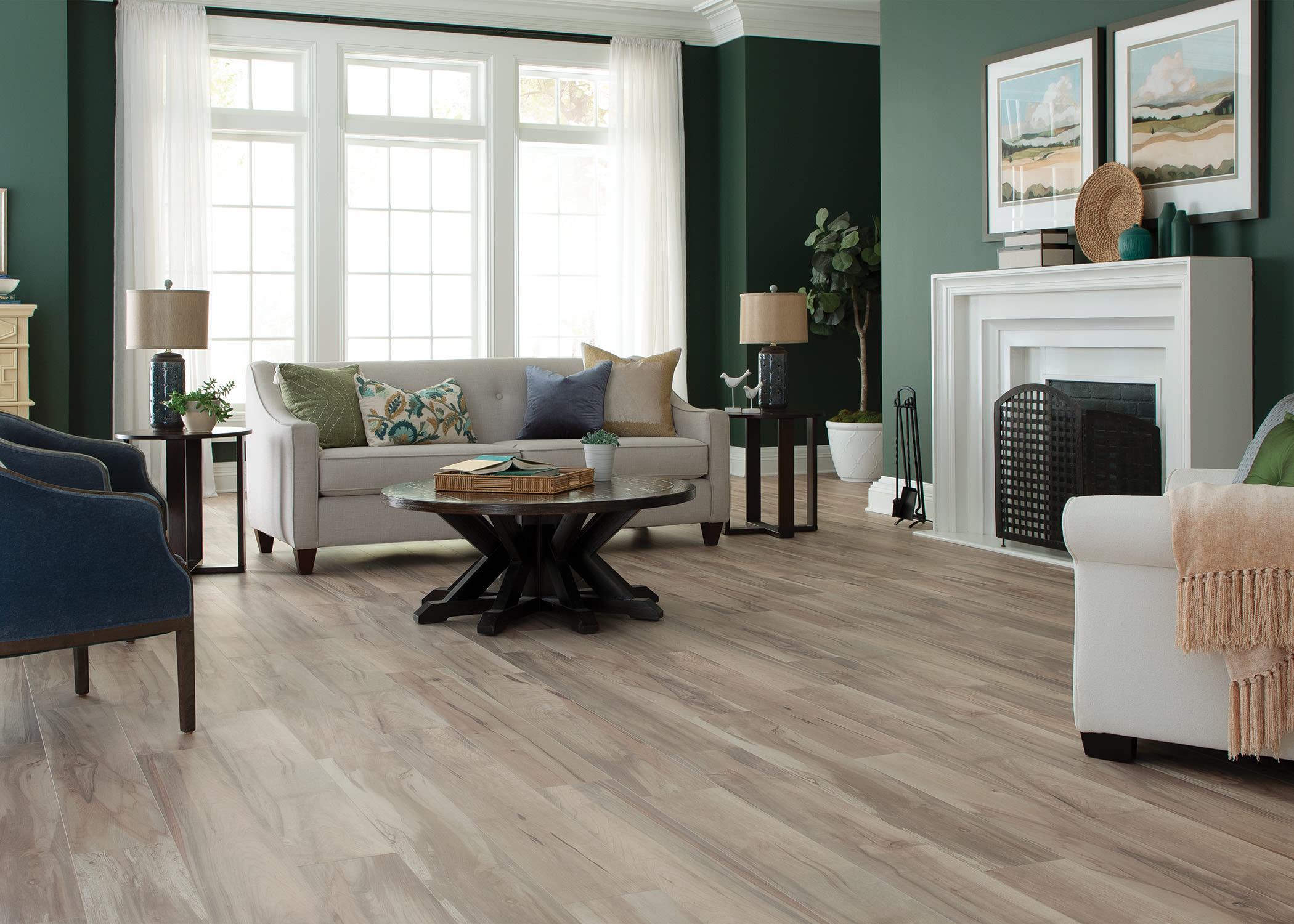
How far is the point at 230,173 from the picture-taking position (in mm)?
7645

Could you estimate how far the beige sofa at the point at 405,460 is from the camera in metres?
5.06

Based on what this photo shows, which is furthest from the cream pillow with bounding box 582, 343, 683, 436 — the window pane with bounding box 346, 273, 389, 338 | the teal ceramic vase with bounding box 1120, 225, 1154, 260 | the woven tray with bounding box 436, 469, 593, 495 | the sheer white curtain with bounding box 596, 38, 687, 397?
the window pane with bounding box 346, 273, 389, 338

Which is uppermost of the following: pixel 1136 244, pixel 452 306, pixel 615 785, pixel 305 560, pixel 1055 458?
pixel 452 306

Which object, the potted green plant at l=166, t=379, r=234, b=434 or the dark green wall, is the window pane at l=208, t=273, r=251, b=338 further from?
the dark green wall

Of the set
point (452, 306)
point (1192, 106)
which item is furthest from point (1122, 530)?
point (452, 306)

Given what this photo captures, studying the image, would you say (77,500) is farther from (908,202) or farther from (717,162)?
(717,162)

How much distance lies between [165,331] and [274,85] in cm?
334

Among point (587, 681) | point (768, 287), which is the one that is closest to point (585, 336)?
point (768, 287)

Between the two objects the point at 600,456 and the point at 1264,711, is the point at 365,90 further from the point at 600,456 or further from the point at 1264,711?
the point at 1264,711

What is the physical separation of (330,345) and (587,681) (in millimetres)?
4938

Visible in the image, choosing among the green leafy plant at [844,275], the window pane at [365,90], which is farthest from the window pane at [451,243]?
the green leafy plant at [844,275]

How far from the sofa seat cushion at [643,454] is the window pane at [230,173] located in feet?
10.0

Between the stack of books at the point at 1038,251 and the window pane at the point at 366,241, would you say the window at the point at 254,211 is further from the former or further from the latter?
the stack of books at the point at 1038,251

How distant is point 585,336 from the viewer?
28.0 feet
